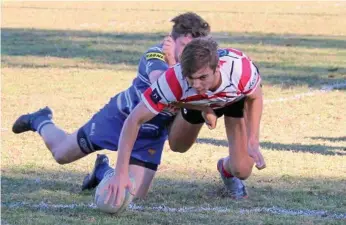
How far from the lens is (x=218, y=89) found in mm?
6055

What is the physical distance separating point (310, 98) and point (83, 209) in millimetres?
6964

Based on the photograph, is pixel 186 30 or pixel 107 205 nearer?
pixel 107 205

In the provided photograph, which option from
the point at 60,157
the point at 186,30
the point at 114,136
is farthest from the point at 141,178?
the point at 186,30

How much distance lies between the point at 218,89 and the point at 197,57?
459 mm

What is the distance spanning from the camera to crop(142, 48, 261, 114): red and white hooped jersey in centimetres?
597

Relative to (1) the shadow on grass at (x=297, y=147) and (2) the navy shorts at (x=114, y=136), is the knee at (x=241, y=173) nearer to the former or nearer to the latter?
(2) the navy shorts at (x=114, y=136)

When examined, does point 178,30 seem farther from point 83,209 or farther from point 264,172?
point 264,172

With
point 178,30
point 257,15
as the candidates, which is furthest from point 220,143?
point 257,15

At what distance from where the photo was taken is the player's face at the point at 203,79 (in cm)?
570

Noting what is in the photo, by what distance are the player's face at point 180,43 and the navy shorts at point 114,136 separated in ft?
1.87

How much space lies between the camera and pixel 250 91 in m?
6.31

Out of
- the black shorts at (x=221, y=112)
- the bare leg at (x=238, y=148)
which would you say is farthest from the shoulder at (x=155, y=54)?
the bare leg at (x=238, y=148)

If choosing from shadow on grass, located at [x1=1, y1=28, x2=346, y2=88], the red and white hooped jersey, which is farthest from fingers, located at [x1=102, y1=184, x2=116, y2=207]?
shadow on grass, located at [x1=1, y1=28, x2=346, y2=88]

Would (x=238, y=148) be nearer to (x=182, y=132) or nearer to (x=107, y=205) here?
(x=182, y=132)
